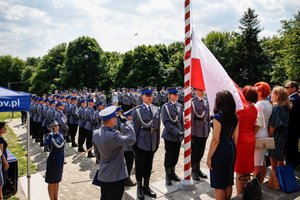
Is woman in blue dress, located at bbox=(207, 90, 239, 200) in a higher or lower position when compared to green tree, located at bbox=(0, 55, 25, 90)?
lower

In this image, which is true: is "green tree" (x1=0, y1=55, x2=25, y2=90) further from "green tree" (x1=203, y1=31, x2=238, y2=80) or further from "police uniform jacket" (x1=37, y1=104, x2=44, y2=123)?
"police uniform jacket" (x1=37, y1=104, x2=44, y2=123)

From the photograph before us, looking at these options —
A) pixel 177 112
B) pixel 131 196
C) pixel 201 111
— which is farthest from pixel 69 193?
pixel 201 111

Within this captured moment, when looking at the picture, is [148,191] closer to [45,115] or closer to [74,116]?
[74,116]

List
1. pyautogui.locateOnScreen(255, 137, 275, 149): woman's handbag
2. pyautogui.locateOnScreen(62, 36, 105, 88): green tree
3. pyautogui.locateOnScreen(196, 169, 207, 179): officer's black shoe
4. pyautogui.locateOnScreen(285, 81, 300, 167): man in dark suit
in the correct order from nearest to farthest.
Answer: pyautogui.locateOnScreen(255, 137, 275, 149): woman's handbag < pyautogui.locateOnScreen(285, 81, 300, 167): man in dark suit < pyautogui.locateOnScreen(196, 169, 207, 179): officer's black shoe < pyautogui.locateOnScreen(62, 36, 105, 88): green tree

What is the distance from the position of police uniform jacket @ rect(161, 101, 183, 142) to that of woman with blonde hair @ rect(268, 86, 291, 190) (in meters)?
2.00

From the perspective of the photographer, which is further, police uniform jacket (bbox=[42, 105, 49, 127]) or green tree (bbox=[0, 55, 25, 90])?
green tree (bbox=[0, 55, 25, 90])

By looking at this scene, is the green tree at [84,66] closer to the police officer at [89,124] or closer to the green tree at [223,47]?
the green tree at [223,47]

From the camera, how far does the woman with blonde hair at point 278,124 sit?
16.7ft

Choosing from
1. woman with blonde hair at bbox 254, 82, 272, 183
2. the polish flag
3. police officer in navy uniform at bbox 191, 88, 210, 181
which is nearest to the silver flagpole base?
police officer in navy uniform at bbox 191, 88, 210, 181

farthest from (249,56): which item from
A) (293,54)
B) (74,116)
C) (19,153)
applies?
(19,153)

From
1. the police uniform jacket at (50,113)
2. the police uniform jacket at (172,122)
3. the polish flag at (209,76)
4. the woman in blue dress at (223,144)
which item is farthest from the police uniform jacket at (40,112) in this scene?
the woman in blue dress at (223,144)

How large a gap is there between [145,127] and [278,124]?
8.74 feet

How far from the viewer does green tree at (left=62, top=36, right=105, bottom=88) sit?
146 ft

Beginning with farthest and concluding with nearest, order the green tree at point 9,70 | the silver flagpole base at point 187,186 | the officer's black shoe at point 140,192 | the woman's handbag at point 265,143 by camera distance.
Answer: the green tree at point 9,70 < the silver flagpole base at point 187,186 < the officer's black shoe at point 140,192 < the woman's handbag at point 265,143
